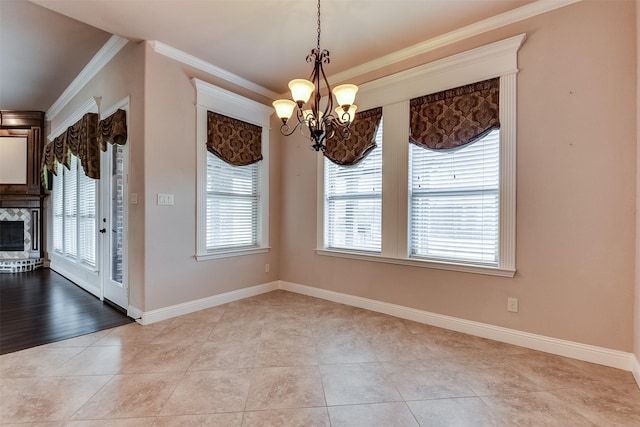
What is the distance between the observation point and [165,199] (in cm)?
313

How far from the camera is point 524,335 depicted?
8.29 feet

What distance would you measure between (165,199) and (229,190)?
869 mm

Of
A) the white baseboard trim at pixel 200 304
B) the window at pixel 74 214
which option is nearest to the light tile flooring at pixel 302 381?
the white baseboard trim at pixel 200 304

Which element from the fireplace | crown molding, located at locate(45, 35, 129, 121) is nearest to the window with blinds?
crown molding, located at locate(45, 35, 129, 121)

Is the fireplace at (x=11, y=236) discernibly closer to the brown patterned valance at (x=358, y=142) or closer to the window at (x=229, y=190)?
the window at (x=229, y=190)

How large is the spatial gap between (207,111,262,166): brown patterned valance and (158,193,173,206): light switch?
29.8 inches

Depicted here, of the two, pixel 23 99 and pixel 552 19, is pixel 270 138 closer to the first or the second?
pixel 552 19

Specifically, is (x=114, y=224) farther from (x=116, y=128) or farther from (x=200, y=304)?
(x=200, y=304)

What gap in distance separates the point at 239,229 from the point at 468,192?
2.83 meters

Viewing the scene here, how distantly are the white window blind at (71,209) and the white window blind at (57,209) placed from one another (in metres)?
0.25

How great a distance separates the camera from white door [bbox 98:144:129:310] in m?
3.35

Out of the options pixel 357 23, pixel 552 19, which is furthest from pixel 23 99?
pixel 552 19

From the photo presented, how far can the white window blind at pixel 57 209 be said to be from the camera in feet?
17.6

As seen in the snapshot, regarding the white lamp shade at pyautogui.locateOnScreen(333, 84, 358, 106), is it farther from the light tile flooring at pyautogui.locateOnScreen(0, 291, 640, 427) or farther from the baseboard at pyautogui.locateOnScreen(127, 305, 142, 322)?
the baseboard at pyautogui.locateOnScreen(127, 305, 142, 322)
